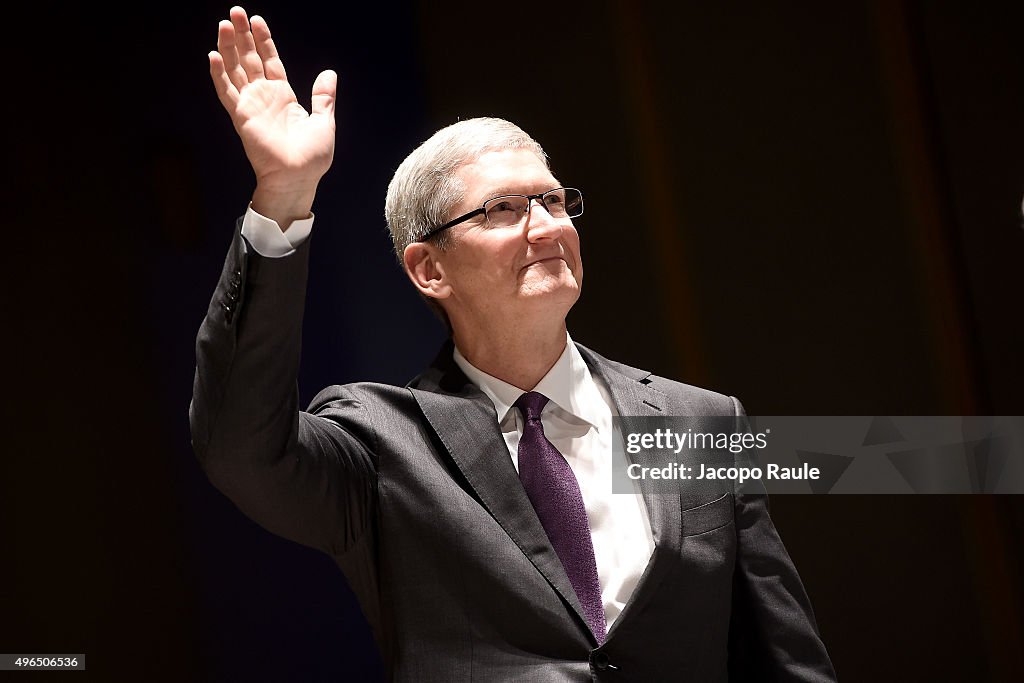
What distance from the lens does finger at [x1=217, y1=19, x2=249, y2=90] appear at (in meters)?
1.27

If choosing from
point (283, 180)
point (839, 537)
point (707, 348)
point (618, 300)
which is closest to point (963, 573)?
point (839, 537)

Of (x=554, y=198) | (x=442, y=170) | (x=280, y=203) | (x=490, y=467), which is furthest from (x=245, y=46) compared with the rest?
(x=490, y=467)

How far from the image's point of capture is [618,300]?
2.31m

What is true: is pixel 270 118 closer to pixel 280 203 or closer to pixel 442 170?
pixel 280 203

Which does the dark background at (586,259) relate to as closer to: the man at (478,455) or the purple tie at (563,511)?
the man at (478,455)

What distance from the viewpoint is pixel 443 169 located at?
→ 1665 mm

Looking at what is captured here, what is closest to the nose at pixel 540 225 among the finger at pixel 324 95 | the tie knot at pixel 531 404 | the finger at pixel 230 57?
the tie knot at pixel 531 404

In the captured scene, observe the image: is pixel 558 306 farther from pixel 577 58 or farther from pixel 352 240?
pixel 577 58

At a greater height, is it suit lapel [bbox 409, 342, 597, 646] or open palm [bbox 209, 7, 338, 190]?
open palm [bbox 209, 7, 338, 190]

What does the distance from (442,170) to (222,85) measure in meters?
0.49

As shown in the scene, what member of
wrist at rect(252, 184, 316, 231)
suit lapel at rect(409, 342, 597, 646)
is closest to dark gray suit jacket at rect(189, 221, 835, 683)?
suit lapel at rect(409, 342, 597, 646)

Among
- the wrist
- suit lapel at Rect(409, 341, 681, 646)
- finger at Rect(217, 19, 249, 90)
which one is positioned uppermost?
finger at Rect(217, 19, 249, 90)

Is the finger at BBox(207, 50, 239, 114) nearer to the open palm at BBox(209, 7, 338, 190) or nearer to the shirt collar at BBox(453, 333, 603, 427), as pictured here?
the open palm at BBox(209, 7, 338, 190)

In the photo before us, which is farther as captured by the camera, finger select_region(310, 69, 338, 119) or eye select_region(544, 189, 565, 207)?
eye select_region(544, 189, 565, 207)
